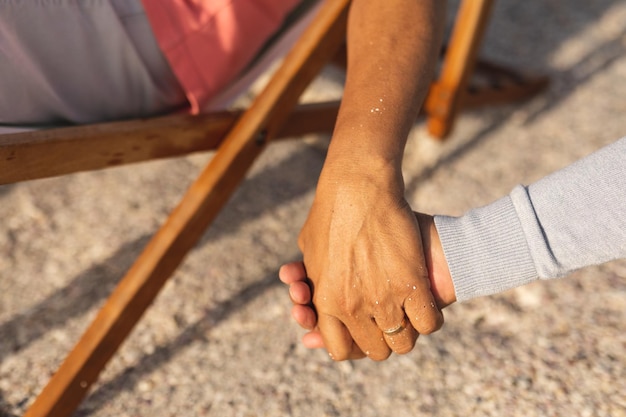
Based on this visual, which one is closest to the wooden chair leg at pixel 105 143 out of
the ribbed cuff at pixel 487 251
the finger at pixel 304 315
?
the finger at pixel 304 315

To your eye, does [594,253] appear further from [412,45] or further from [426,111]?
[426,111]

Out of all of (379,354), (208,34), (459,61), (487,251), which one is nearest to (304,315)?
(379,354)

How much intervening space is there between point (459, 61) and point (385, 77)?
0.89 metres

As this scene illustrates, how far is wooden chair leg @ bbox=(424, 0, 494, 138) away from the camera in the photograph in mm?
1891

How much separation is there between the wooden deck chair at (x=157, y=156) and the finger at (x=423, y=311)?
46 centimetres

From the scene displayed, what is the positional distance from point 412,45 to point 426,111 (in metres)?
0.88

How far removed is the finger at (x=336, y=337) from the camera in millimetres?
1059

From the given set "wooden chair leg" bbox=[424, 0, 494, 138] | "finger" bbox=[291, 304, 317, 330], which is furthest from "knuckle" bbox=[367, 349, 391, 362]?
"wooden chair leg" bbox=[424, 0, 494, 138]

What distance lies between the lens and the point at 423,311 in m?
1.01

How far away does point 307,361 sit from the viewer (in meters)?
1.37

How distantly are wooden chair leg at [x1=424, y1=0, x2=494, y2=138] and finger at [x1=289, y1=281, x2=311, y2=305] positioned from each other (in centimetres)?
103

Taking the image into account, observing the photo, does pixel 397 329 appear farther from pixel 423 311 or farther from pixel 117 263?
pixel 117 263

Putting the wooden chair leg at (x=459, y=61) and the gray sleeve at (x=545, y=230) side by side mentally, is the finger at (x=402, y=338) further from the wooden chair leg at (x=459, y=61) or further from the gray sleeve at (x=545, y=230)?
the wooden chair leg at (x=459, y=61)

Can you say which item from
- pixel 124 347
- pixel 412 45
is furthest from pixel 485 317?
pixel 124 347
